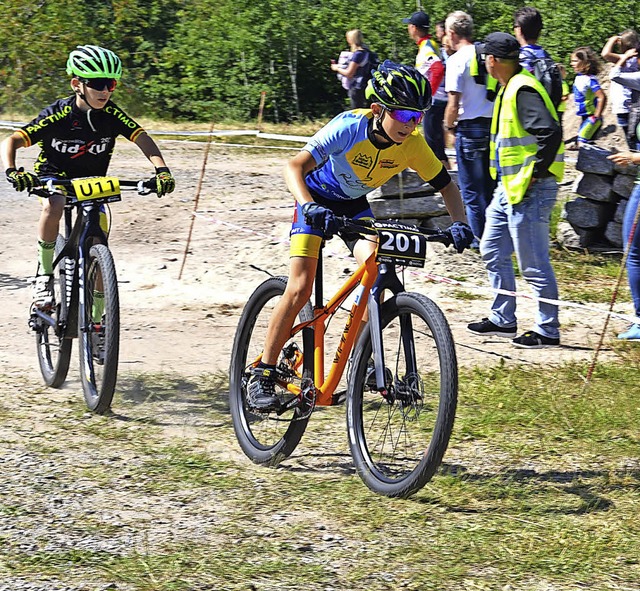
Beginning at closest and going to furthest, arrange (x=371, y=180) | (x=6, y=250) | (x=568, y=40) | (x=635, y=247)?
(x=371, y=180) → (x=635, y=247) → (x=6, y=250) → (x=568, y=40)

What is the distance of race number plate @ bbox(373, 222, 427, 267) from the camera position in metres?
4.81

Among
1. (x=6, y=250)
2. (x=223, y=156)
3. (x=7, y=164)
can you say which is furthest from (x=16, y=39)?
(x=7, y=164)

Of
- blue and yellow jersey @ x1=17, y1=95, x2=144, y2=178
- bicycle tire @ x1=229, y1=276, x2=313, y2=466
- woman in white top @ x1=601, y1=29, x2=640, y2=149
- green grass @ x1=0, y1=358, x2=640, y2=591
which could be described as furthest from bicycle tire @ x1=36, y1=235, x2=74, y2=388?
woman in white top @ x1=601, y1=29, x2=640, y2=149

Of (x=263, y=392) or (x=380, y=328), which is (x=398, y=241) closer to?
(x=380, y=328)

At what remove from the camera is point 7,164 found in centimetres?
636

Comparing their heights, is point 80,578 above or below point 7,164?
below

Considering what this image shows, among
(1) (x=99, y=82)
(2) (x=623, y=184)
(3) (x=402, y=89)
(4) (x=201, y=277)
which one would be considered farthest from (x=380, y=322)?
(2) (x=623, y=184)

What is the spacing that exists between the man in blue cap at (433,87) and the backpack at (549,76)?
10.5 ft

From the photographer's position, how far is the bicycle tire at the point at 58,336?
660 cm

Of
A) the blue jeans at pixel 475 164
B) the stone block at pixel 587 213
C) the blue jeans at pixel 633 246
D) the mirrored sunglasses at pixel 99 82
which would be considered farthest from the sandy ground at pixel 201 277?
the mirrored sunglasses at pixel 99 82

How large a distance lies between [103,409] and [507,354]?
3046mm

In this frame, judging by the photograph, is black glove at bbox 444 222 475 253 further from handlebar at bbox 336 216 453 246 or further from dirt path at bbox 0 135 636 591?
dirt path at bbox 0 135 636 591

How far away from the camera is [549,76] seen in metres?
7.75

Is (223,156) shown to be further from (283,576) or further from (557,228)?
(283,576)
